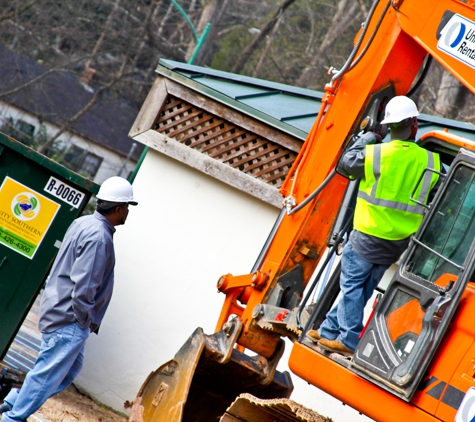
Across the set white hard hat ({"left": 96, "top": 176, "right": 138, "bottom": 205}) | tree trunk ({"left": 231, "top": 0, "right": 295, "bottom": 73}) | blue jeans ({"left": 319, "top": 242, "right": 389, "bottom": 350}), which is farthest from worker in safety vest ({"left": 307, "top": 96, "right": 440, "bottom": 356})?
tree trunk ({"left": 231, "top": 0, "right": 295, "bottom": 73})

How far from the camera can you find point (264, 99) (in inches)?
290

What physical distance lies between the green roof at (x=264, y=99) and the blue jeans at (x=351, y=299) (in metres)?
2.45

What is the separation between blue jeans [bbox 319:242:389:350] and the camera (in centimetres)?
443

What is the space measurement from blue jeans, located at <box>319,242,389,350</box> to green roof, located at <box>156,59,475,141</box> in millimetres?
2448

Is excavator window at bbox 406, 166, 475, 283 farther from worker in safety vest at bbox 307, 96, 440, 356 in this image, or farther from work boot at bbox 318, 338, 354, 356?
work boot at bbox 318, 338, 354, 356

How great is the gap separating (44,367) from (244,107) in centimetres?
318

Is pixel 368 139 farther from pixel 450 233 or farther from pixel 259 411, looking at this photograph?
pixel 259 411

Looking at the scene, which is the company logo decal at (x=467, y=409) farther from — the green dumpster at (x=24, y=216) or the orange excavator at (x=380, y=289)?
the green dumpster at (x=24, y=216)

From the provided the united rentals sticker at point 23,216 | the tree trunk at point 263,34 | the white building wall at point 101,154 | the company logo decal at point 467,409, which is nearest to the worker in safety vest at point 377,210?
the company logo decal at point 467,409

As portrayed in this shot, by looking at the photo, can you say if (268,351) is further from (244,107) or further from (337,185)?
(244,107)

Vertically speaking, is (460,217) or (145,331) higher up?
(460,217)

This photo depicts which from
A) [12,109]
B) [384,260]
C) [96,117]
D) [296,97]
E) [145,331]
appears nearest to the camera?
[384,260]

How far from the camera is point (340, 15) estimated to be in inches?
861

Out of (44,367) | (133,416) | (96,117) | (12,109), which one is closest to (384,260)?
(133,416)
